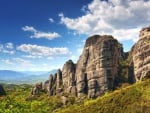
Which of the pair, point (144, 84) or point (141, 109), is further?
point (144, 84)

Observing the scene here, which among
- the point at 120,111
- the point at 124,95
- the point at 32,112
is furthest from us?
the point at 124,95

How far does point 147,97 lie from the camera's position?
185 m

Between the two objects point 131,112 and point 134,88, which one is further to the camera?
point 134,88

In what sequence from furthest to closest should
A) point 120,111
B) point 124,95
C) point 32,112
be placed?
point 124,95 < point 120,111 < point 32,112

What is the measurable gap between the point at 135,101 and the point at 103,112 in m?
20.1

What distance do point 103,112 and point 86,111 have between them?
12.0 meters

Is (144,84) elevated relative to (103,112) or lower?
elevated

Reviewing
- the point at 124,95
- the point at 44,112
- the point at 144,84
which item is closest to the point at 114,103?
the point at 124,95

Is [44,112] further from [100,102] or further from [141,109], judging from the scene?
[141,109]

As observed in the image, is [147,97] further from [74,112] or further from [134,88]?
[74,112]

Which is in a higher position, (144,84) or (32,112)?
(144,84)

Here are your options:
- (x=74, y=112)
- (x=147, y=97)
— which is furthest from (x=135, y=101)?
(x=74, y=112)

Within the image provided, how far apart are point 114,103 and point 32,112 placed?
169ft

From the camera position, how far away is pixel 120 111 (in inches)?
7219
